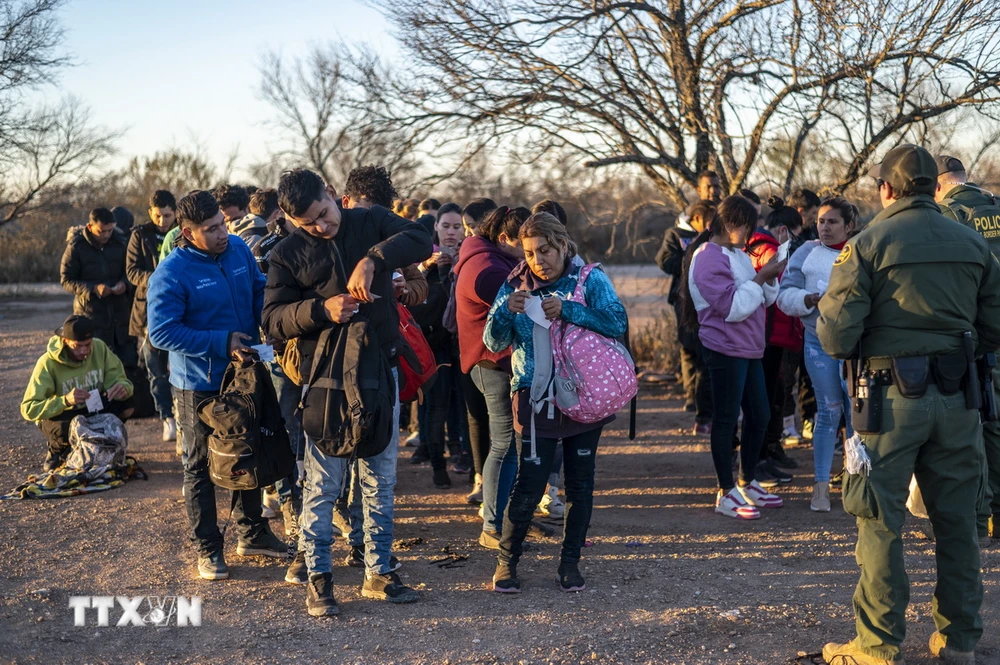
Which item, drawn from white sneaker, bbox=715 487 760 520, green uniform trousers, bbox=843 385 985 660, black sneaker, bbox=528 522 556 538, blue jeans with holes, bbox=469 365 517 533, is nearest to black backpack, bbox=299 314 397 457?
blue jeans with holes, bbox=469 365 517 533

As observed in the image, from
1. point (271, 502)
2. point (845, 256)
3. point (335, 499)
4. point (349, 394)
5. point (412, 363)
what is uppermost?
point (845, 256)

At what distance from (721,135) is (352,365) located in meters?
5.43

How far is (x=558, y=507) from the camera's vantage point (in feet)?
20.1

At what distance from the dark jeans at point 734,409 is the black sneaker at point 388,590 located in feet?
7.85

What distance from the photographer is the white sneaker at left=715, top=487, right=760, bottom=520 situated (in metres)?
6.00

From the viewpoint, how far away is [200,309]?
494cm

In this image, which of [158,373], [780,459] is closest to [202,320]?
[158,373]

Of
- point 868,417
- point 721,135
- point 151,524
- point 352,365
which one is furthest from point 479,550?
point 721,135

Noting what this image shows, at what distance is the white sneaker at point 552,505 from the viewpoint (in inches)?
240

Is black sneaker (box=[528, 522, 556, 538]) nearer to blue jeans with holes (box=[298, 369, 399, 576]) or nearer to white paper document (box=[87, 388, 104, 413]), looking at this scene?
blue jeans with holes (box=[298, 369, 399, 576])

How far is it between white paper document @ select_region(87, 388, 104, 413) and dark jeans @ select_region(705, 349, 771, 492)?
4.43m

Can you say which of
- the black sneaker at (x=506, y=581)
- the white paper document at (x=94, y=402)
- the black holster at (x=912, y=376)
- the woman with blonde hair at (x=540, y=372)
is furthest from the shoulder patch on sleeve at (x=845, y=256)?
the white paper document at (x=94, y=402)

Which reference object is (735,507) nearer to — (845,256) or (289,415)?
(845,256)

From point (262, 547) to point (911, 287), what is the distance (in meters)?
3.71
